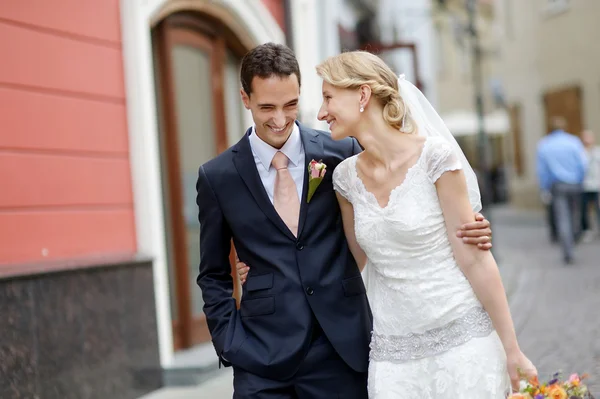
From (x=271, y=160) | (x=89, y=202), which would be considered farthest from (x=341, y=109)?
(x=89, y=202)

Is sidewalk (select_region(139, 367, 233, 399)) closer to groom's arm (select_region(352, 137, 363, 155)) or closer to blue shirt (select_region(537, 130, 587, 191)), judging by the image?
groom's arm (select_region(352, 137, 363, 155))

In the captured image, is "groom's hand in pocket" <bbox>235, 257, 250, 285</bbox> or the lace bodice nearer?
the lace bodice

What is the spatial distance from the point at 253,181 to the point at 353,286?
0.51 metres

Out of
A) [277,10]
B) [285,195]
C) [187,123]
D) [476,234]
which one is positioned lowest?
[476,234]

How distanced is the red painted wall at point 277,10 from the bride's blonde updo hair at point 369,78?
7105mm

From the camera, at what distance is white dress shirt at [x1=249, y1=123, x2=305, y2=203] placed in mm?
3523

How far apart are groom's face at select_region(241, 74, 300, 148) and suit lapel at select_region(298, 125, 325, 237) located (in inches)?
4.1

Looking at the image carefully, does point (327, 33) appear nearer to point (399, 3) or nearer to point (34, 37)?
point (34, 37)

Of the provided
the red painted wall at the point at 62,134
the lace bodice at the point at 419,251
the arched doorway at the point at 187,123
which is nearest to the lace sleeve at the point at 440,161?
the lace bodice at the point at 419,251

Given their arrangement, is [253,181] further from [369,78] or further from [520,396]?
[520,396]

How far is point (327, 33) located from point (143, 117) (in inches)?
199

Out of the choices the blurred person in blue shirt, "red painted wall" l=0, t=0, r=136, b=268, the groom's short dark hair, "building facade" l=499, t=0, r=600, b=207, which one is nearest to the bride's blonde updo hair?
the groom's short dark hair

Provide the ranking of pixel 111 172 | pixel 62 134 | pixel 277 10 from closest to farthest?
pixel 62 134, pixel 111 172, pixel 277 10

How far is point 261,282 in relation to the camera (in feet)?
11.2
